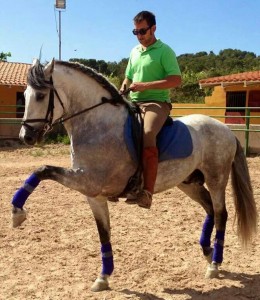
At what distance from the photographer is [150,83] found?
3.78 metres

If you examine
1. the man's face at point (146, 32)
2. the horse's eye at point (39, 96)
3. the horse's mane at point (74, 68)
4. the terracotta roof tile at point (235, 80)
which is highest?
the terracotta roof tile at point (235, 80)

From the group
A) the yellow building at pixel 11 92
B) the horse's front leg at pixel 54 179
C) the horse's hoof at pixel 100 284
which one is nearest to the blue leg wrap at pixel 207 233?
the horse's hoof at pixel 100 284

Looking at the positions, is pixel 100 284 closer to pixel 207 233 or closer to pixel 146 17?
pixel 207 233

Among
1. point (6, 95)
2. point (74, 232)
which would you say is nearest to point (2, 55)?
point (6, 95)

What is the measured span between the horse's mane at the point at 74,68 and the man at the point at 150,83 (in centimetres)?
16

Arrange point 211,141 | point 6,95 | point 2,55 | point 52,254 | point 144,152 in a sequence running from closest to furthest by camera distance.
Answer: point 144,152 → point 211,141 → point 52,254 → point 6,95 → point 2,55

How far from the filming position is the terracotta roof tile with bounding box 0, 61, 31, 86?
22.3 m

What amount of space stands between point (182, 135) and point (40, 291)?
6.42ft

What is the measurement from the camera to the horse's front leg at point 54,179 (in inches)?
133

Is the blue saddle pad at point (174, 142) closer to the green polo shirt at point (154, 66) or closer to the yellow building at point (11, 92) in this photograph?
the green polo shirt at point (154, 66)

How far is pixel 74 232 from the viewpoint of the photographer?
5.67 metres

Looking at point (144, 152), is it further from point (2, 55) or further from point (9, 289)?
point (2, 55)

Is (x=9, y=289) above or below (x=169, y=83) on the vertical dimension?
below

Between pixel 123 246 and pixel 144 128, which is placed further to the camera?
pixel 123 246
